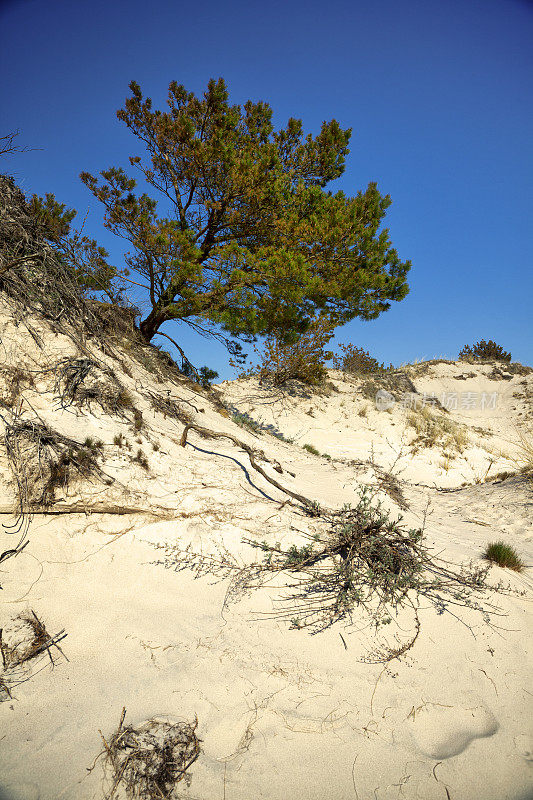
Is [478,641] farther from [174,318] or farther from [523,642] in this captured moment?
[174,318]

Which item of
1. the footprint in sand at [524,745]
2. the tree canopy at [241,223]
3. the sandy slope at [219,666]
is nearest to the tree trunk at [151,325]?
the tree canopy at [241,223]

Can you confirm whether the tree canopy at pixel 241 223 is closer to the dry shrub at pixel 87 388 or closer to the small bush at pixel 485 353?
the dry shrub at pixel 87 388

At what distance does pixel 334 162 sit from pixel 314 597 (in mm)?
10466

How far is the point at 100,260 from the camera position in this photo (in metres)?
8.09

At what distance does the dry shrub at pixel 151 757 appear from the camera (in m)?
1.51

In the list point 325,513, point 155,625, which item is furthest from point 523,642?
point 155,625

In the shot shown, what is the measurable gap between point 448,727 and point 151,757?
57.0 inches

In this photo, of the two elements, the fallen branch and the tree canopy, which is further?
the tree canopy

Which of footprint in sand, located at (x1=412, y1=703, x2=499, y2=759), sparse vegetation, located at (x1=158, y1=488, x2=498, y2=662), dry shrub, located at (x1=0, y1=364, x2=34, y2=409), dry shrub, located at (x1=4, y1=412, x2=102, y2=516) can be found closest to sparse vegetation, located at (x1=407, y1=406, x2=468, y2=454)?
sparse vegetation, located at (x1=158, y1=488, x2=498, y2=662)

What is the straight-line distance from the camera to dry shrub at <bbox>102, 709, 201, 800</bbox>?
1515 millimetres

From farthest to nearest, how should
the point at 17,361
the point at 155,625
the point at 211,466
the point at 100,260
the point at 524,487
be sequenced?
1. the point at 100,260
2. the point at 524,487
3. the point at 211,466
4. the point at 17,361
5. the point at 155,625

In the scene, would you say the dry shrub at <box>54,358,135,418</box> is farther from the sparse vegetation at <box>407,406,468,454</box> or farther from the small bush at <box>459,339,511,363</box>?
the small bush at <box>459,339,511,363</box>

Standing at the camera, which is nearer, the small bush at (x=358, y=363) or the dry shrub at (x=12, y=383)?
the dry shrub at (x=12, y=383)

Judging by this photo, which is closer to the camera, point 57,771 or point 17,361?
point 57,771
